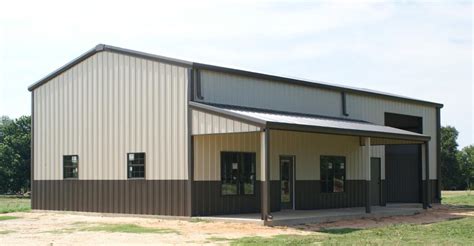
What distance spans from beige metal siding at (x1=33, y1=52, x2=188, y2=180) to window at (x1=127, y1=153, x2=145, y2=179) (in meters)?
0.20

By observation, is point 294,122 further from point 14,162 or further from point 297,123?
point 14,162

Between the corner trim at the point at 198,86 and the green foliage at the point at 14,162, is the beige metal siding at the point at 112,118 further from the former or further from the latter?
the green foliage at the point at 14,162

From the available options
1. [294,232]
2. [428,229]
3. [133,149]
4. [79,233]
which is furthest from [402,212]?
[79,233]

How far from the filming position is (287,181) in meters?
24.6

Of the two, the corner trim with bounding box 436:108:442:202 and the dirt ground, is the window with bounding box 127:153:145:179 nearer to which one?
the dirt ground

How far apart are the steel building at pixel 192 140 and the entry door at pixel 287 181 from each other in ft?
0.13

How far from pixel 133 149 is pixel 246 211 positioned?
167 inches

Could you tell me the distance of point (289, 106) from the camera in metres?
25.0

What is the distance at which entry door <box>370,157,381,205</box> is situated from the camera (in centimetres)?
2892

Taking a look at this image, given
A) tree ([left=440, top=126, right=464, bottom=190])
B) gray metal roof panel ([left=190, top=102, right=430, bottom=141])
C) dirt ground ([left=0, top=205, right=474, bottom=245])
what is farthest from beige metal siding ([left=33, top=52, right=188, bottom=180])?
tree ([left=440, top=126, right=464, bottom=190])

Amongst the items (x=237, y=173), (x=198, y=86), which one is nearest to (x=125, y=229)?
(x=237, y=173)

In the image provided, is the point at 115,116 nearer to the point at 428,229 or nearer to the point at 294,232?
the point at 294,232

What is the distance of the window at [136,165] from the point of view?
2262 centimetres

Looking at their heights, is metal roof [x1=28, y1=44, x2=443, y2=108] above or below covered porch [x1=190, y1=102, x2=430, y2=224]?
above
